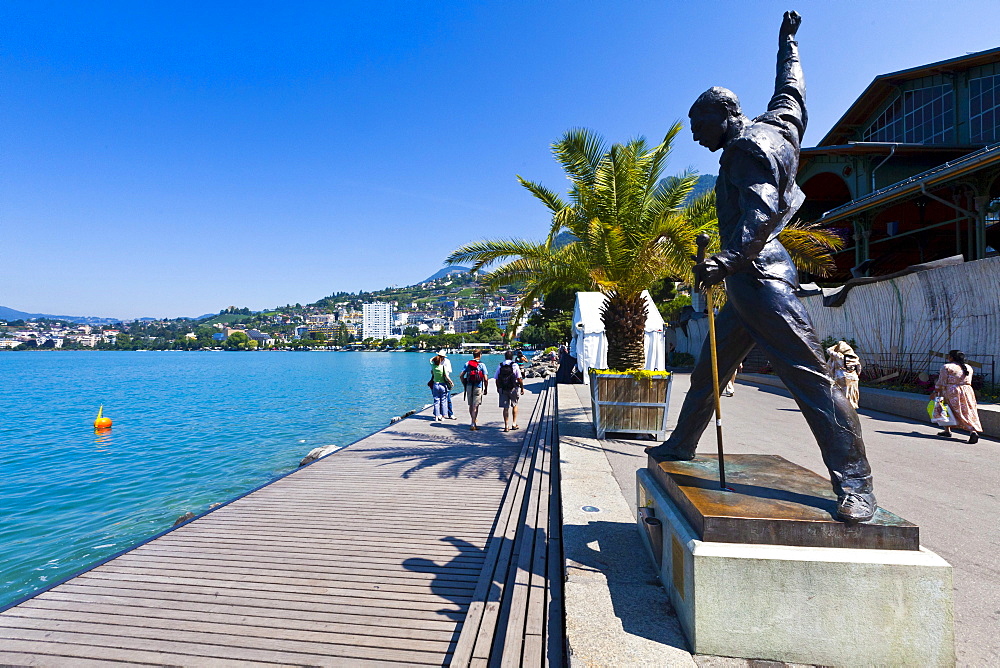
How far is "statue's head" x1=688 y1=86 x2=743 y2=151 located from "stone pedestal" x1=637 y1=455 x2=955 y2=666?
212 cm

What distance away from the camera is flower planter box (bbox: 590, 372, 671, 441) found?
776 centimetres

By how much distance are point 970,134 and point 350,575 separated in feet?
87.0

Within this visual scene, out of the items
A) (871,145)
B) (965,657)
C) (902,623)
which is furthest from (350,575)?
(871,145)

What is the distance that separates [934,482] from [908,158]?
21494 millimetres

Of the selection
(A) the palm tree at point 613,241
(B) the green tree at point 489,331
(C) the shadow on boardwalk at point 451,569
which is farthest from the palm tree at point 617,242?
(B) the green tree at point 489,331

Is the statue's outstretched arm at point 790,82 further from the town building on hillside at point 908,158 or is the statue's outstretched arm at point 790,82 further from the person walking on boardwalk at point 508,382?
the town building on hillside at point 908,158

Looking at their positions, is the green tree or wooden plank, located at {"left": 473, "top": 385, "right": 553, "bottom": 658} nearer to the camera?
wooden plank, located at {"left": 473, "top": 385, "right": 553, "bottom": 658}

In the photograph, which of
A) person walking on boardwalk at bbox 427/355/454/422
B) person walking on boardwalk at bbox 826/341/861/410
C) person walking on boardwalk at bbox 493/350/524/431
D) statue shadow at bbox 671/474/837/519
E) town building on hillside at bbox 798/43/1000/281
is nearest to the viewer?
statue shadow at bbox 671/474/837/519

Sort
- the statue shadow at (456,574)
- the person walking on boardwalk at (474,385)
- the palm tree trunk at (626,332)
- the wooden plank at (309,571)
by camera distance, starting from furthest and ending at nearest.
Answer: the person walking on boardwalk at (474,385) → the palm tree trunk at (626,332) → the wooden plank at (309,571) → the statue shadow at (456,574)

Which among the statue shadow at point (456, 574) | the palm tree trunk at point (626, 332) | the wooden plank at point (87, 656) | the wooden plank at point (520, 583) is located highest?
the palm tree trunk at point (626, 332)

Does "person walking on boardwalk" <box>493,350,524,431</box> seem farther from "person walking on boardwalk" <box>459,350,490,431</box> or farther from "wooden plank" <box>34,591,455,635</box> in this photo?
"wooden plank" <box>34,591,455,635</box>

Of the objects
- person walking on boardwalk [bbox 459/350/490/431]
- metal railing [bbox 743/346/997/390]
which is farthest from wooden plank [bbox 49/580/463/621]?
metal railing [bbox 743/346/997/390]

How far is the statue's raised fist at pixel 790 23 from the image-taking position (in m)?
2.97

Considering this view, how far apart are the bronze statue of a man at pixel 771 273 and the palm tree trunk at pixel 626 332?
17.8 ft
